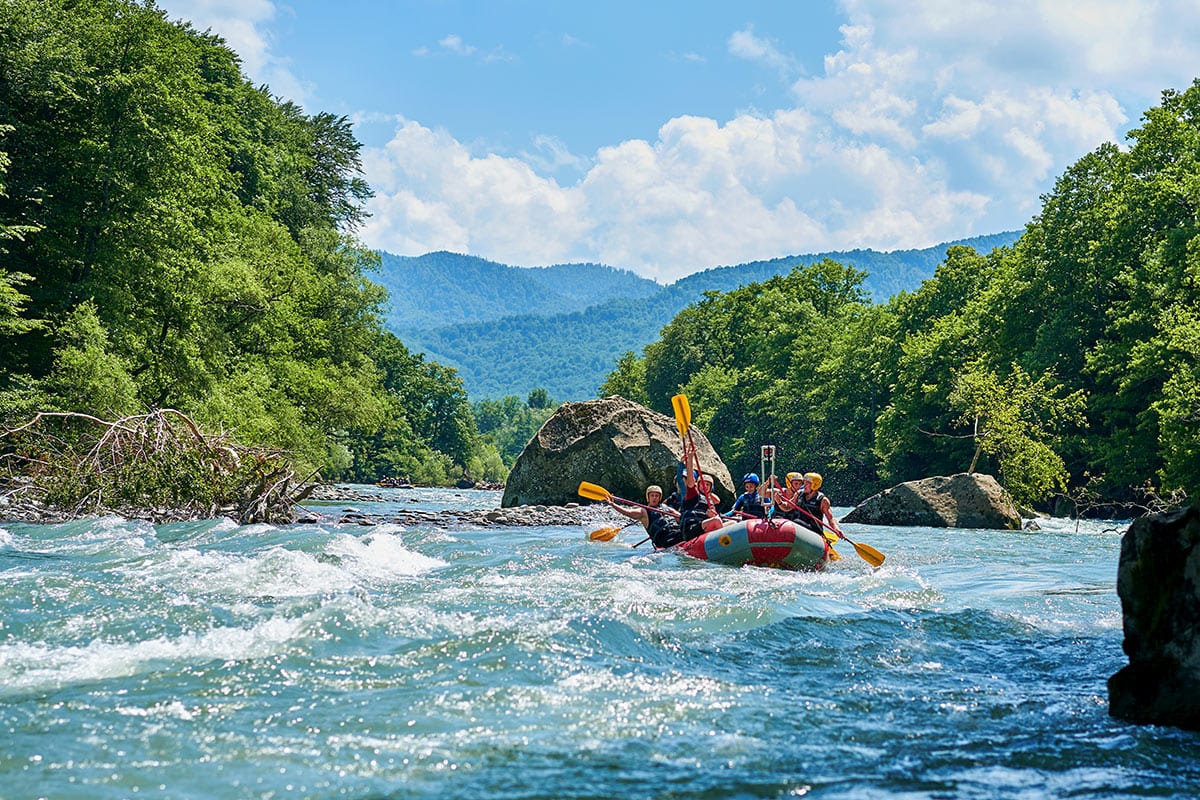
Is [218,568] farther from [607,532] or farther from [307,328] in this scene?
[307,328]

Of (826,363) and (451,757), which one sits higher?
(826,363)

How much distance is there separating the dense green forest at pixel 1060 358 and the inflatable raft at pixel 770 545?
12.1 metres

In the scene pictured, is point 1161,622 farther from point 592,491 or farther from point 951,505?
point 951,505

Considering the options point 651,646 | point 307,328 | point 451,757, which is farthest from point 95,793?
point 307,328

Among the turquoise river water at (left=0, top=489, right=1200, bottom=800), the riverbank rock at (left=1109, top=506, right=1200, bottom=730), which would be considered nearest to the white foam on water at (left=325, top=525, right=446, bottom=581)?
the turquoise river water at (left=0, top=489, right=1200, bottom=800)

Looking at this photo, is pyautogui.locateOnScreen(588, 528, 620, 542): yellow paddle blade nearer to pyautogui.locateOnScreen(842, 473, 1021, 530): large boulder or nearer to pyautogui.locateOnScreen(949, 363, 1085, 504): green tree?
pyautogui.locateOnScreen(842, 473, 1021, 530): large boulder

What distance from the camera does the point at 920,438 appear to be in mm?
38938

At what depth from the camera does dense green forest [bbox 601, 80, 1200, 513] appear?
27.3m

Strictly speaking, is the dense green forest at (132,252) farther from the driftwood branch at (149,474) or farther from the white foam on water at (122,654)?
the white foam on water at (122,654)

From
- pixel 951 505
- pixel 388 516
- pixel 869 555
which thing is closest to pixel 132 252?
pixel 388 516

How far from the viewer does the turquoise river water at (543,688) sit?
14.7 ft

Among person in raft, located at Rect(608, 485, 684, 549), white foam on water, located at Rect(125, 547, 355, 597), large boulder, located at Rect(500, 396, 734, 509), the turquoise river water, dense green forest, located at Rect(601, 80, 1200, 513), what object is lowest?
the turquoise river water

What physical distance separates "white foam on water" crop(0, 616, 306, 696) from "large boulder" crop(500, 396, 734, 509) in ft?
55.4

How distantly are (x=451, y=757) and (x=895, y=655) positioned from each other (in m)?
3.53
